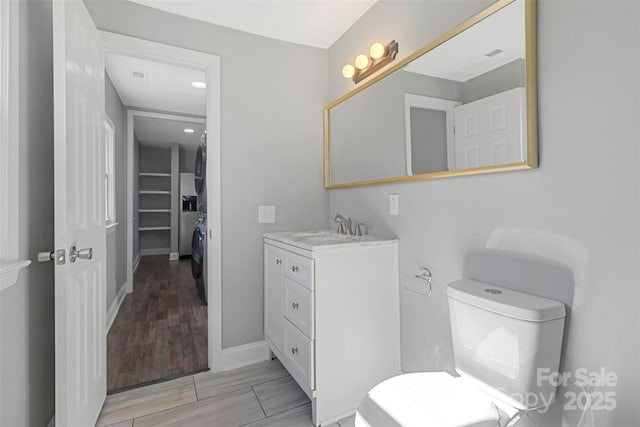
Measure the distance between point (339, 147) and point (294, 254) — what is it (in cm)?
98

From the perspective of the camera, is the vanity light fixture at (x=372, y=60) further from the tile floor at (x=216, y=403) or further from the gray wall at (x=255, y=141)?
the tile floor at (x=216, y=403)

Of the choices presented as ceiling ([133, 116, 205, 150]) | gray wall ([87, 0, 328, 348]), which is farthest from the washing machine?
ceiling ([133, 116, 205, 150])

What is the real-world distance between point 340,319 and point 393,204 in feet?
2.31

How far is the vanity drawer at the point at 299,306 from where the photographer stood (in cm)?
154

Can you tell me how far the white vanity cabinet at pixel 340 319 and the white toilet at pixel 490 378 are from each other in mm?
486

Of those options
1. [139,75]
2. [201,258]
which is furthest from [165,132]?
[201,258]

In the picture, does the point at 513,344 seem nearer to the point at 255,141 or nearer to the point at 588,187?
the point at 588,187

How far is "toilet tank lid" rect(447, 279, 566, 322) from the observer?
0.96 meters

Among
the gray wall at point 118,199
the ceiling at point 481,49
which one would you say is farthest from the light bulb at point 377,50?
the gray wall at point 118,199

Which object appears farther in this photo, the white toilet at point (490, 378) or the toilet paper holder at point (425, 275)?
the toilet paper holder at point (425, 275)

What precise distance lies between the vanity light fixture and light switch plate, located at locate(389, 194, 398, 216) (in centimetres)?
79

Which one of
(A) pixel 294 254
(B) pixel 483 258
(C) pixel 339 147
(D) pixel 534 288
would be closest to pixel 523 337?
(D) pixel 534 288

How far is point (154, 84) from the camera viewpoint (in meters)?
3.18

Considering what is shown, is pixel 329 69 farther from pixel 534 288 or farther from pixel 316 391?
pixel 316 391
